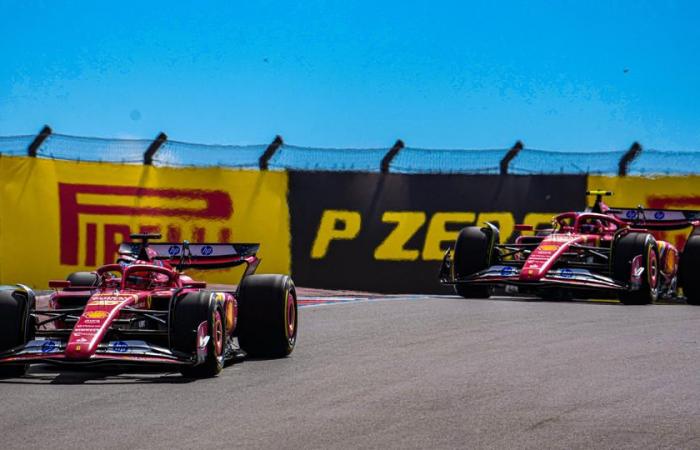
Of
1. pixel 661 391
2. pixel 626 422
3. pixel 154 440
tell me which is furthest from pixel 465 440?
pixel 661 391

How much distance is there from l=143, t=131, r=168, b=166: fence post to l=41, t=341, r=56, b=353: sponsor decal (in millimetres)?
12840

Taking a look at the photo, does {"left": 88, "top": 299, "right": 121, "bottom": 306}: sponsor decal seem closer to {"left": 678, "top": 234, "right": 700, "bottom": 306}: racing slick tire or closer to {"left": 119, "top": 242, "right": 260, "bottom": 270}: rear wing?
{"left": 119, "top": 242, "right": 260, "bottom": 270}: rear wing

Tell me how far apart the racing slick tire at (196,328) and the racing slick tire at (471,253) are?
8525mm

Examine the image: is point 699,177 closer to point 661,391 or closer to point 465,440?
point 661,391

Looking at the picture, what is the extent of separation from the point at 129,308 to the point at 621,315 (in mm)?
6908

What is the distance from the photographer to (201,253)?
12.0m

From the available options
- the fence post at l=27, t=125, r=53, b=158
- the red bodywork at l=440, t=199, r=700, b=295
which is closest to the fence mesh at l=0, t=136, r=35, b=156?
the fence post at l=27, t=125, r=53, b=158

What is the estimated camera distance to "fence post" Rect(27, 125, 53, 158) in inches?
857

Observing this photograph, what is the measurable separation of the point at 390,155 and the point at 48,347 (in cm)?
1354

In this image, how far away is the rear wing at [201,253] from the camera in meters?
11.9

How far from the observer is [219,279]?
21453mm

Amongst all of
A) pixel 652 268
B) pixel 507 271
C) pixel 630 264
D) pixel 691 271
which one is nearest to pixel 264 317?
pixel 507 271

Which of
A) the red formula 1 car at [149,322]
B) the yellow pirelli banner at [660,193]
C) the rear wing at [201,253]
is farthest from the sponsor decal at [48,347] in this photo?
the yellow pirelli banner at [660,193]

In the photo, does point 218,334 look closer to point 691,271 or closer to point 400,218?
point 691,271
